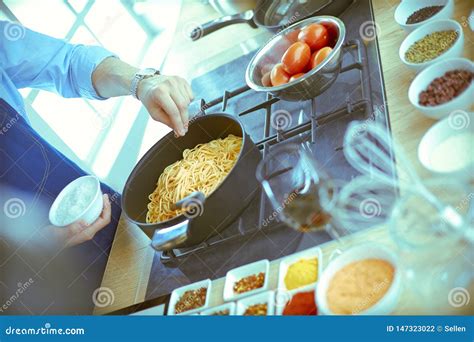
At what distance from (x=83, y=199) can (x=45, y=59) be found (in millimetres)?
450

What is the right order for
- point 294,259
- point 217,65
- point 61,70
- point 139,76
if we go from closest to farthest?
point 294,259 < point 139,76 < point 61,70 < point 217,65

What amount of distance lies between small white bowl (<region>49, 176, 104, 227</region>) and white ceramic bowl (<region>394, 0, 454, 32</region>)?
82cm

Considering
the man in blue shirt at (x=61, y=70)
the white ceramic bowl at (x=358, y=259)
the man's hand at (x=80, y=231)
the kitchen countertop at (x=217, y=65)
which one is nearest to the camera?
the white ceramic bowl at (x=358, y=259)

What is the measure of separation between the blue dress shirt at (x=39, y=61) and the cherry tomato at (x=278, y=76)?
497 millimetres

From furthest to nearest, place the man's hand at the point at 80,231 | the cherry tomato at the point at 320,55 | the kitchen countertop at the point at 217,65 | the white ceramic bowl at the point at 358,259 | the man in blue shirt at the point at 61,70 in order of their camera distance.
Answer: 1. the man in blue shirt at the point at 61,70
2. the man's hand at the point at 80,231
3. the cherry tomato at the point at 320,55
4. the kitchen countertop at the point at 217,65
5. the white ceramic bowl at the point at 358,259

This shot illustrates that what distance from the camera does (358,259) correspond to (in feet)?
3.39

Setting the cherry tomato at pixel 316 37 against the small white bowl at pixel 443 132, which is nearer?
the small white bowl at pixel 443 132

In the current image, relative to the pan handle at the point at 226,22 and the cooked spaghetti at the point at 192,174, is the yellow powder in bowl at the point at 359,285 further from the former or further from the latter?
the pan handle at the point at 226,22

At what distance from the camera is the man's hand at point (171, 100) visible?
1288 millimetres

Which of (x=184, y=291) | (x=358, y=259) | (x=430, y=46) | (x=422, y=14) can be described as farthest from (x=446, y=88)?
(x=184, y=291)

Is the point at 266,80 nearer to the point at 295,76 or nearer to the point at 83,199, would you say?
the point at 295,76

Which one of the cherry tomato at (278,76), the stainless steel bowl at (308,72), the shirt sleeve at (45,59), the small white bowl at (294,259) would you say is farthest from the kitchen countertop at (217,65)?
the shirt sleeve at (45,59)

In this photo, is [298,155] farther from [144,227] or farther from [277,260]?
[144,227]

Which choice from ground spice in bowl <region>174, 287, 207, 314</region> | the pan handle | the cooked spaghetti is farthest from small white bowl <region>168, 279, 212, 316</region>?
the pan handle
